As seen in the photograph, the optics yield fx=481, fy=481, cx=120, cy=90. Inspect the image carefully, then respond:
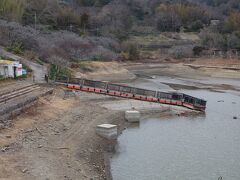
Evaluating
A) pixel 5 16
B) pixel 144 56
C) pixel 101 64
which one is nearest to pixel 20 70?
pixel 101 64

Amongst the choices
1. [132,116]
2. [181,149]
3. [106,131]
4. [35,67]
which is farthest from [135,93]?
[181,149]

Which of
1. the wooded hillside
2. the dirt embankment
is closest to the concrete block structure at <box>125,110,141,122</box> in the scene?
the dirt embankment

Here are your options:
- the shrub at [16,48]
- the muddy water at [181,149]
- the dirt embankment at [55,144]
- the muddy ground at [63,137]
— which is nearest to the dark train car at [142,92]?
the muddy ground at [63,137]

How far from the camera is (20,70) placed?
4566 centimetres

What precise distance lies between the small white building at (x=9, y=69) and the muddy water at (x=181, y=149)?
13367 mm

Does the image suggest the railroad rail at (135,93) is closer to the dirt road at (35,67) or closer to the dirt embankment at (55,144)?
the dirt road at (35,67)

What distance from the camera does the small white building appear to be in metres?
44.1

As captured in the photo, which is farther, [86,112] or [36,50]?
[36,50]

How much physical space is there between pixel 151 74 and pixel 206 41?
3673 centimetres

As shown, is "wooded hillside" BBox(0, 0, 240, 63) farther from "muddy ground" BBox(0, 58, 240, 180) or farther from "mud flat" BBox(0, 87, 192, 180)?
"mud flat" BBox(0, 87, 192, 180)

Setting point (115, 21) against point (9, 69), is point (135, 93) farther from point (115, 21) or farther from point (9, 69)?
point (115, 21)

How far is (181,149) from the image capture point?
31.8 meters

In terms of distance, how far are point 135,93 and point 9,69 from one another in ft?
39.1

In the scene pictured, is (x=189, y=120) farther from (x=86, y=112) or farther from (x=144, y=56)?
(x=144, y=56)
